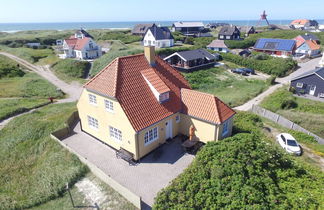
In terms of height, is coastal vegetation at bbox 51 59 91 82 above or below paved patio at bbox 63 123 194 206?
above

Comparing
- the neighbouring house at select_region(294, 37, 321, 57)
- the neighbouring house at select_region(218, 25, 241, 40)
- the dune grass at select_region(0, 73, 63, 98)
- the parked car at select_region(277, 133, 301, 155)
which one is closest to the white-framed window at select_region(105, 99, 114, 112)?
the parked car at select_region(277, 133, 301, 155)

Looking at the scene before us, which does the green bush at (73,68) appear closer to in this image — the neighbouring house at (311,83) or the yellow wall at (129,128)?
the yellow wall at (129,128)

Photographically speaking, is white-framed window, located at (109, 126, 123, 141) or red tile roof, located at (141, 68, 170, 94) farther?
red tile roof, located at (141, 68, 170, 94)

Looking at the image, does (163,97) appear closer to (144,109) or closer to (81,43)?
(144,109)

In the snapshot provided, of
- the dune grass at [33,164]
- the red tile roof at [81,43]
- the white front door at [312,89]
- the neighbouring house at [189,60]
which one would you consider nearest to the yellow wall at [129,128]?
the dune grass at [33,164]

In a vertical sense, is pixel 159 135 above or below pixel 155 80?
below

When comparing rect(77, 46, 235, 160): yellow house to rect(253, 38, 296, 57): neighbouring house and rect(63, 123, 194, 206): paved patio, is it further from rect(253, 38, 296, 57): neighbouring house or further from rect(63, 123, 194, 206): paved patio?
rect(253, 38, 296, 57): neighbouring house

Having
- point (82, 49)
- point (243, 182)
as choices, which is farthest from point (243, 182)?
point (82, 49)
